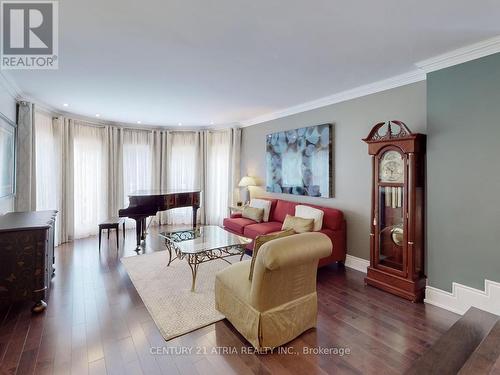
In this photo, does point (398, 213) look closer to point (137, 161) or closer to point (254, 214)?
point (254, 214)

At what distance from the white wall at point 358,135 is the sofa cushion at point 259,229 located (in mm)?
883

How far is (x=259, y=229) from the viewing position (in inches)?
173

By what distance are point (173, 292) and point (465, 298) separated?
3208mm

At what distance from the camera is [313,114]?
15.0 ft

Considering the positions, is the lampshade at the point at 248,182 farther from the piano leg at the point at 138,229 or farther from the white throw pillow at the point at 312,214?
the piano leg at the point at 138,229

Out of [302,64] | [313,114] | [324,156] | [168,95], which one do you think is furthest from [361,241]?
[168,95]

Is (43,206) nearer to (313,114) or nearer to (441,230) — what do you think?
(313,114)

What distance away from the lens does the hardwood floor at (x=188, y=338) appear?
1911mm

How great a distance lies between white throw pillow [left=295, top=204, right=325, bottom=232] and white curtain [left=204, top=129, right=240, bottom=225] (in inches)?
101

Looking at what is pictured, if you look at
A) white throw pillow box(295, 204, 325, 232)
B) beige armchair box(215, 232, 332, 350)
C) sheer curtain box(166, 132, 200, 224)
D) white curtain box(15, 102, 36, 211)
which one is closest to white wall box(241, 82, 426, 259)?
white throw pillow box(295, 204, 325, 232)

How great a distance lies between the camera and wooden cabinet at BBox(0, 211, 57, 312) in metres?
2.50

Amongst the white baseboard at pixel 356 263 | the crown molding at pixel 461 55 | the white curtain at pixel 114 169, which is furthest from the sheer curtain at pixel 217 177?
the crown molding at pixel 461 55

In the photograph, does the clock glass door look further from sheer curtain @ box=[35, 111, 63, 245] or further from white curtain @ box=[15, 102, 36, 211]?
sheer curtain @ box=[35, 111, 63, 245]

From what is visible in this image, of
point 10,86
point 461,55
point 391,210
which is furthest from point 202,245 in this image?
point 461,55
